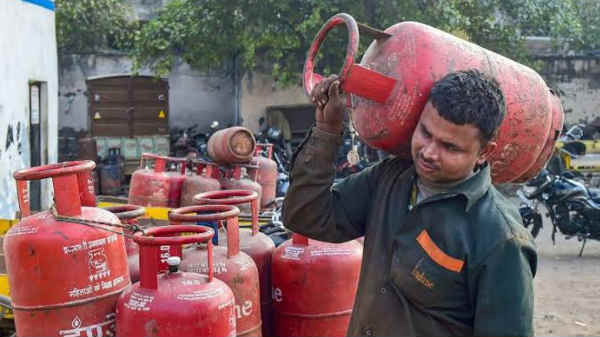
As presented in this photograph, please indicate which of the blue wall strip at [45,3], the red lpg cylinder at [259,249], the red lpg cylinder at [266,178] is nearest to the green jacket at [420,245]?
the red lpg cylinder at [259,249]

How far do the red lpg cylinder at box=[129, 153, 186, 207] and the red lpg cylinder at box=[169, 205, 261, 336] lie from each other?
3358 mm

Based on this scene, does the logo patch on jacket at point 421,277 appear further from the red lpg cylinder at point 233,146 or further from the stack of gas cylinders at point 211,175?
the red lpg cylinder at point 233,146

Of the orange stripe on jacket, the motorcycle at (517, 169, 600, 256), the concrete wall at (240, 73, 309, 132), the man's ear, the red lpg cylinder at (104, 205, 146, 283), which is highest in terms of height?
the concrete wall at (240, 73, 309, 132)

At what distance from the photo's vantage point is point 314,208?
83.7 inches

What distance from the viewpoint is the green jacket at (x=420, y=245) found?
1.78 m

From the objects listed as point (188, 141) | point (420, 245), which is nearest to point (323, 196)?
point (420, 245)

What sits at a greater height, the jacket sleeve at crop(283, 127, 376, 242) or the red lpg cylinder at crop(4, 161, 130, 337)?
the jacket sleeve at crop(283, 127, 376, 242)

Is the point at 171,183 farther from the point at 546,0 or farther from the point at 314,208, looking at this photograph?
the point at 546,0

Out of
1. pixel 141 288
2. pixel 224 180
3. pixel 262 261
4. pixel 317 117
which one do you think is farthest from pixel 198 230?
pixel 224 180

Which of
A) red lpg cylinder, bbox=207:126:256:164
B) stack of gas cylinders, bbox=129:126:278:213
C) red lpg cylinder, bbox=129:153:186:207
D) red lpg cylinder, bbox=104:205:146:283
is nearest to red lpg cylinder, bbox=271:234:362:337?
red lpg cylinder, bbox=104:205:146:283

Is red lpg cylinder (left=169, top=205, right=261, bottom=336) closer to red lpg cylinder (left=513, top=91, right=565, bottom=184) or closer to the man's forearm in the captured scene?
the man's forearm

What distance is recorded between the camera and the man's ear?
1876 millimetres

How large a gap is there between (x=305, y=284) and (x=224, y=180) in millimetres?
3768

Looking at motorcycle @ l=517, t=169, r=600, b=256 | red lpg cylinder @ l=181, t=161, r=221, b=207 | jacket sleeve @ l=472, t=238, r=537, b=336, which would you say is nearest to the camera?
jacket sleeve @ l=472, t=238, r=537, b=336
